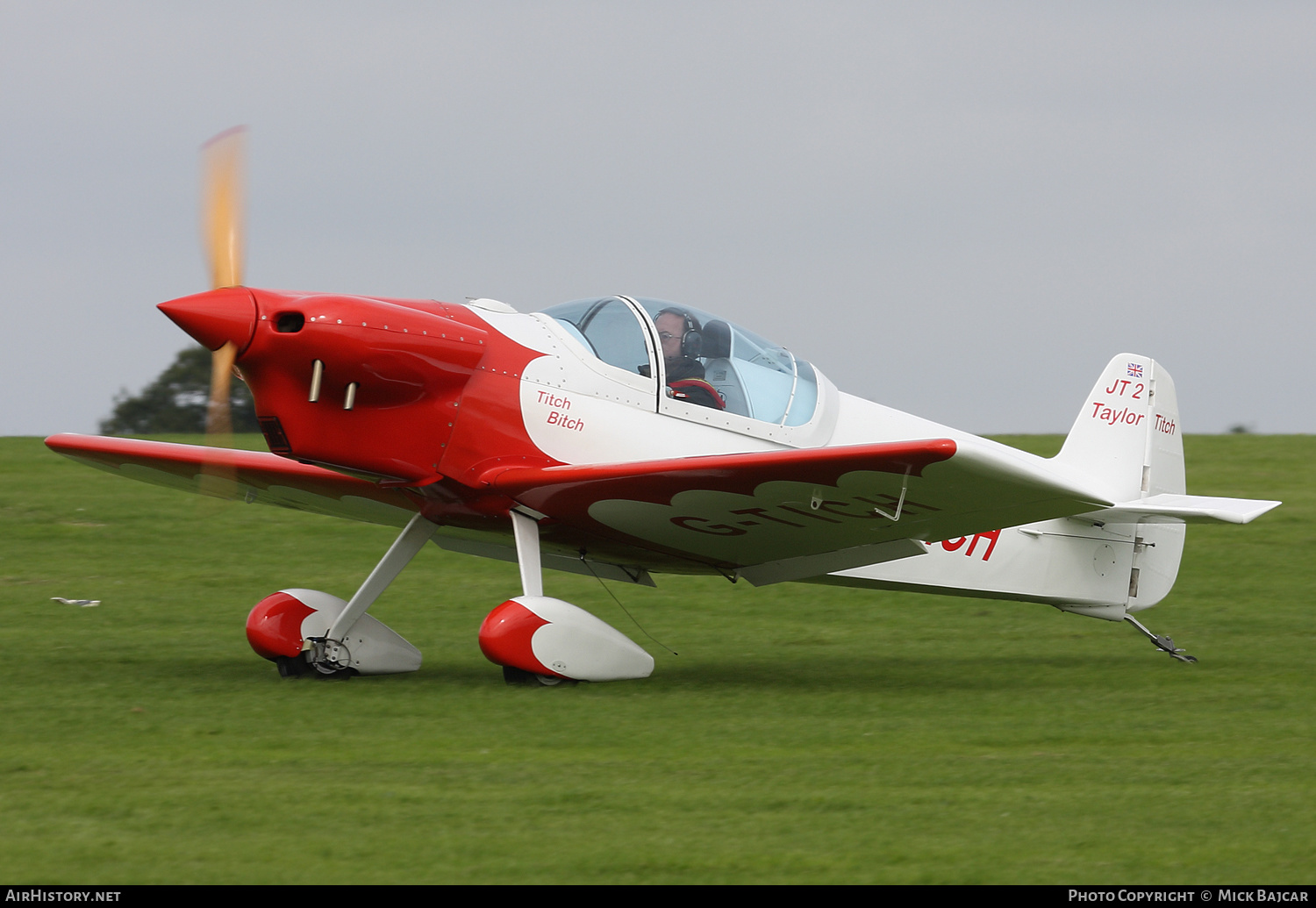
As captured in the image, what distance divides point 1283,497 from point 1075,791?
559 inches

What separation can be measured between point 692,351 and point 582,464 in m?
0.99

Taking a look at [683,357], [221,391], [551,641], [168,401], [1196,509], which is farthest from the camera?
[168,401]

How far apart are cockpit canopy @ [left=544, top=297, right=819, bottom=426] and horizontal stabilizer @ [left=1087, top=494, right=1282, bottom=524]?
202cm

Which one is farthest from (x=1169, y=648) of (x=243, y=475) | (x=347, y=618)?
(x=243, y=475)

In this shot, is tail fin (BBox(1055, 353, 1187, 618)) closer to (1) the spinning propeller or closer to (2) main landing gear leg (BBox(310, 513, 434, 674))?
(2) main landing gear leg (BBox(310, 513, 434, 674))

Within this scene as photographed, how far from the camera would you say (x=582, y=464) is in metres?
8.03

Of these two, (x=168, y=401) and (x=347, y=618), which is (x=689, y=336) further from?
(x=168, y=401)

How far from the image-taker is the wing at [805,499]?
6.82 metres

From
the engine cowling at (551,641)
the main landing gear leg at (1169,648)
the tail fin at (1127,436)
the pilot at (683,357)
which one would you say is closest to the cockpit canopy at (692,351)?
the pilot at (683,357)

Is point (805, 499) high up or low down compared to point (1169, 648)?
up

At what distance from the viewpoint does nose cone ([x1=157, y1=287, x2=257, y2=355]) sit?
709cm

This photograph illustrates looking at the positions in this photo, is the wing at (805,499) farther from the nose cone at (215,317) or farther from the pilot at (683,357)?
the nose cone at (215,317)
